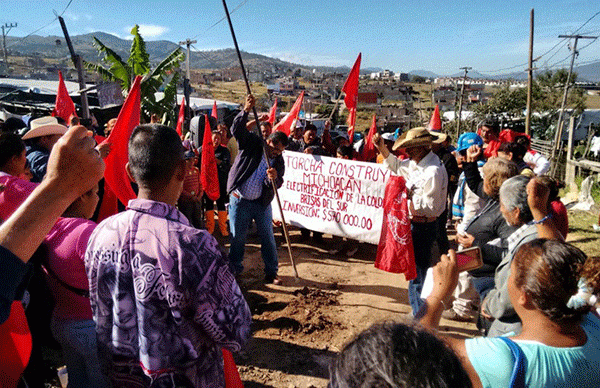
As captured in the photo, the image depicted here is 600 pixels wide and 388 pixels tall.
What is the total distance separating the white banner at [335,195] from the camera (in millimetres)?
6301

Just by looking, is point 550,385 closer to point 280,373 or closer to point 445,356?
point 445,356

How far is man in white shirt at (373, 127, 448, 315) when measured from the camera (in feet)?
13.2

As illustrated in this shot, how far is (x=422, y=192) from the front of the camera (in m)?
4.07

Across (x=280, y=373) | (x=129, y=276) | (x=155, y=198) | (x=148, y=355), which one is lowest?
(x=280, y=373)

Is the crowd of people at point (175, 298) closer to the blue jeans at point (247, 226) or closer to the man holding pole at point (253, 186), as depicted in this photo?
the man holding pole at point (253, 186)

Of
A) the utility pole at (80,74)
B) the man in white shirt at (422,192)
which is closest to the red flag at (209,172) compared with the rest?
the man in white shirt at (422,192)

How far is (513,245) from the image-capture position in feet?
8.64

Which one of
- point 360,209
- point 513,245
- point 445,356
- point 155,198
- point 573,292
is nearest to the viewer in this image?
point 445,356

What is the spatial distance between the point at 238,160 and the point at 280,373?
8.52 ft

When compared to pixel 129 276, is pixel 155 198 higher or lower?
higher

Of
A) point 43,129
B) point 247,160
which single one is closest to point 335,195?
point 247,160

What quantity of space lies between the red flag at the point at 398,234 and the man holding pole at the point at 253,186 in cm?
144

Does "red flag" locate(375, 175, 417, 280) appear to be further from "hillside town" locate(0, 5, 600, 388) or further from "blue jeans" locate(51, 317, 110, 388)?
"blue jeans" locate(51, 317, 110, 388)

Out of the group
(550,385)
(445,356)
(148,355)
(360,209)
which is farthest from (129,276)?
(360,209)
